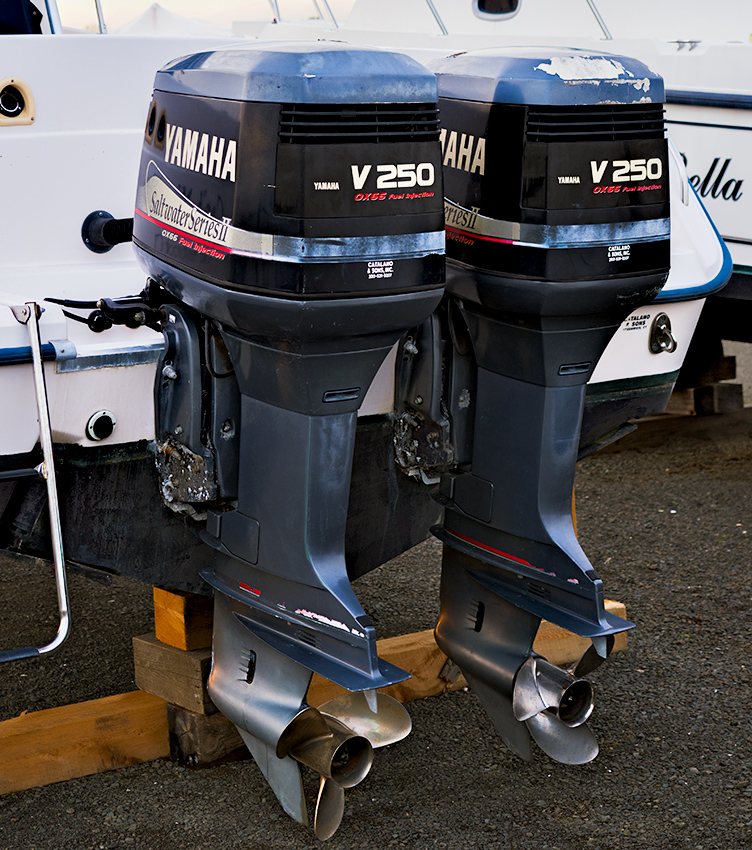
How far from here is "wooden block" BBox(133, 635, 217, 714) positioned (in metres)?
2.35

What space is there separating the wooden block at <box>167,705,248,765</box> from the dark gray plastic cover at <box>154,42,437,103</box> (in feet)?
4.36

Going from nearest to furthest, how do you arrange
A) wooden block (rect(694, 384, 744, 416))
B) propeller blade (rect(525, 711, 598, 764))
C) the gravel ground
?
the gravel ground
propeller blade (rect(525, 711, 598, 764))
wooden block (rect(694, 384, 744, 416))

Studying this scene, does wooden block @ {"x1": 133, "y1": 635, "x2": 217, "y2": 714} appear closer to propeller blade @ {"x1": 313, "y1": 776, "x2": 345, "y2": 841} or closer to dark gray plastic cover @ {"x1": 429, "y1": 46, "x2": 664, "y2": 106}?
propeller blade @ {"x1": 313, "y1": 776, "x2": 345, "y2": 841}

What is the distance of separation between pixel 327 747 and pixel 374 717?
196 mm

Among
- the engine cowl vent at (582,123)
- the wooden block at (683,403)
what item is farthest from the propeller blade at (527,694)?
the wooden block at (683,403)

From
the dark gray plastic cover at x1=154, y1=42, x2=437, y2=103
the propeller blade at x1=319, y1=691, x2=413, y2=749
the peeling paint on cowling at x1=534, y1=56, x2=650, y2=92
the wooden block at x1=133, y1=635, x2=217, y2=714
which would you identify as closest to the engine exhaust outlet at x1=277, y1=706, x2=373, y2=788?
the propeller blade at x1=319, y1=691, x2=413, y2=749

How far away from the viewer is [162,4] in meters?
3.23

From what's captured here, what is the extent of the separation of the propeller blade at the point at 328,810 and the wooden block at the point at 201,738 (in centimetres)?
40

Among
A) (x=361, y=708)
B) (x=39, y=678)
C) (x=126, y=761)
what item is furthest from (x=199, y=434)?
(x=39, y=678)

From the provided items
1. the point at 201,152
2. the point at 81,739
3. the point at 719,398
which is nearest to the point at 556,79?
the point at 201,152

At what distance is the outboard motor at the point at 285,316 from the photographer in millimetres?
1733

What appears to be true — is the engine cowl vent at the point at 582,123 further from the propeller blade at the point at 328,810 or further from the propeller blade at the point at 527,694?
the propeller blade at the point at 328,810

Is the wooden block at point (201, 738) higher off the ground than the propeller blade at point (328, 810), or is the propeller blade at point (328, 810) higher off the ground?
the propeller blade at point (328, 810)

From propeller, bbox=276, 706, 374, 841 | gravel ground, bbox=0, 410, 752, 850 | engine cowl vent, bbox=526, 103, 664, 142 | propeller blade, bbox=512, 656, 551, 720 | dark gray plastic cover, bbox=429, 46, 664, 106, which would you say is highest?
dark gray plastic cover, bbox=429, 46, 664, 106
